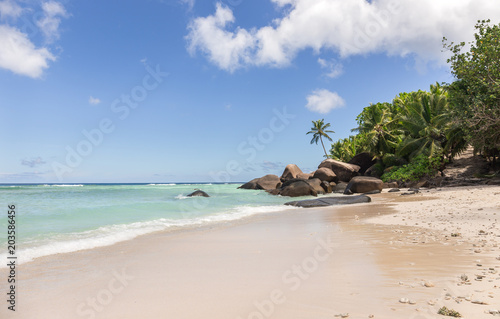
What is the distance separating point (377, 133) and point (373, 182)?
1209 cm

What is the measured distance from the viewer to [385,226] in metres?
7.41

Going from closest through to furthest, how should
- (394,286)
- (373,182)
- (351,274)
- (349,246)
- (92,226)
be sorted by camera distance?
(394,286) < (351,274) < (349,246) < (92,226) < (373,182)

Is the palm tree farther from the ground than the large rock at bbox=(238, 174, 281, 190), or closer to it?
farther from the ground

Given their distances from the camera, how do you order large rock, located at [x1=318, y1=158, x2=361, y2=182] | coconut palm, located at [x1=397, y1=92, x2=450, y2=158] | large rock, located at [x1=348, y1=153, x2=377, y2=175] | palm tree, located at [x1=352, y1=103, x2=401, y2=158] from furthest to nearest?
large rock, located at [x1=348, y1=153, x2=377, y2=175] < palm tree, located at [x1=352, y1=103, x2=401, y2=158] < large rock, located at [x1=318, y1=158, x2=361, y2=182] < coconut palm, located at [x1=397, y1=92, x2=450, y2=158]

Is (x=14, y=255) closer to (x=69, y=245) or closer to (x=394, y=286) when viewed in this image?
(x=69, y=245)

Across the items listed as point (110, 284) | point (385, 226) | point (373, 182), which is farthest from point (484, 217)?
point (373, 182)

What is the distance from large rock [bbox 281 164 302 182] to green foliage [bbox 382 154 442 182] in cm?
1228

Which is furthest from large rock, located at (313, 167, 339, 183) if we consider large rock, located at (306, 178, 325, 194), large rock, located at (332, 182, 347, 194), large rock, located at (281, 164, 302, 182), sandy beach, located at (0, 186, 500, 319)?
sandy beach, located at (0, 186, 500, 319)

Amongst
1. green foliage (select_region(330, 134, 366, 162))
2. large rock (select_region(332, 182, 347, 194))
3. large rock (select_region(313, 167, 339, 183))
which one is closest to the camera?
large rock (select_region(332, 182, 347, 194))

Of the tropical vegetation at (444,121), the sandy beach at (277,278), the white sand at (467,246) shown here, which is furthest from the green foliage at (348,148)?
the sandy beach at (277,278)

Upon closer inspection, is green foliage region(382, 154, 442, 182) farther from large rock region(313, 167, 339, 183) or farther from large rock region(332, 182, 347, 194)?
large rock region(313, 167, 339, 183)

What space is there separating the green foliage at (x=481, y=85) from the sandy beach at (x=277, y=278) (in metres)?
13.9

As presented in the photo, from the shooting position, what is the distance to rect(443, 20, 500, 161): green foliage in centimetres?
1625

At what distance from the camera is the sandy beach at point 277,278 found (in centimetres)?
274
